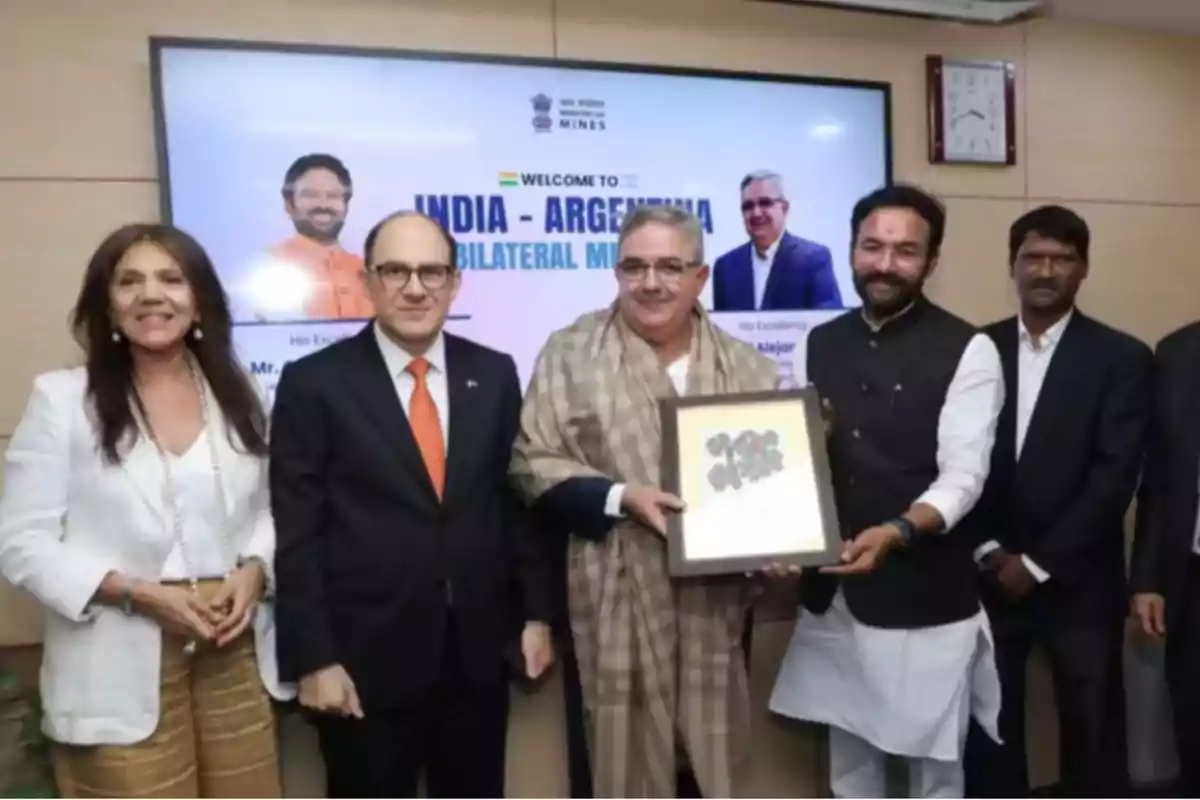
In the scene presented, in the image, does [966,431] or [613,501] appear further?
[966,431]

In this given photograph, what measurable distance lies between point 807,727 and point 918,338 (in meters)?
1.05

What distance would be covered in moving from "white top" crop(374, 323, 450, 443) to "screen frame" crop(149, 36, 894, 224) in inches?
27.0

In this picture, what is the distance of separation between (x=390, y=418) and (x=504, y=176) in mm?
928

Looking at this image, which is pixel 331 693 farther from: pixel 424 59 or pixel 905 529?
pixel 424 59

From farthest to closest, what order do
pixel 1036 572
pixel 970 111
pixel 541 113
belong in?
1. pixel 970 111
2. pixel 541 113
3. pixel 1036 572

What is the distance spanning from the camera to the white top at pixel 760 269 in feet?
9.95

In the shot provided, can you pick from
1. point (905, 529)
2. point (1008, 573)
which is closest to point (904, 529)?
point (905, 529)

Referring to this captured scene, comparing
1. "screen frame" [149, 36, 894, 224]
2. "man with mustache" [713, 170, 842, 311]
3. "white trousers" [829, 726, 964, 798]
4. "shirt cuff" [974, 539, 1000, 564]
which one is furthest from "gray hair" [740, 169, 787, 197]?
"white trousers" [829, 726, 964, 798]

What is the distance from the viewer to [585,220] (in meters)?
2.84

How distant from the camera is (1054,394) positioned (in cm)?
271

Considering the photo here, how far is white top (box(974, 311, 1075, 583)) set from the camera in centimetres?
274

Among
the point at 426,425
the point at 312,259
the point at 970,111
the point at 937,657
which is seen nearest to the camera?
the point at 426,425

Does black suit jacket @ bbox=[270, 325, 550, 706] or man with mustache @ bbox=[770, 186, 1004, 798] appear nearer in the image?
black suit jacket @ bbox=[270, 325, 550, 706]

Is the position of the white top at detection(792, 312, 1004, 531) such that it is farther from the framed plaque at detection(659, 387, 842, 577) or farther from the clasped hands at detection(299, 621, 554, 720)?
the clasped hands at detection(299, 621, 554, 720)
